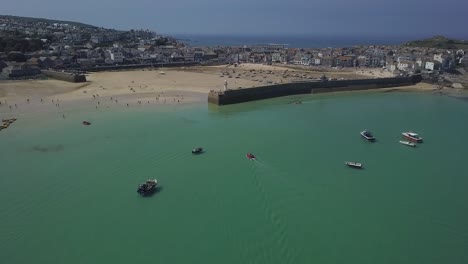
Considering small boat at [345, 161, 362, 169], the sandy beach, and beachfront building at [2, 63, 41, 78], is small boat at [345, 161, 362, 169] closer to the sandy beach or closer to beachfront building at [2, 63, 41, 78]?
the sandy beach

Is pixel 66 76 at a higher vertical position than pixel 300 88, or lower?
higher

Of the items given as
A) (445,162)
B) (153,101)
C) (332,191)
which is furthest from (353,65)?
(332,191)

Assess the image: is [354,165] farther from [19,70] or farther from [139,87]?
[19,70]

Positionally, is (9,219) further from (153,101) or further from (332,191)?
(153,101)

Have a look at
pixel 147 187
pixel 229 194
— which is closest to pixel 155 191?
pixel 147 187

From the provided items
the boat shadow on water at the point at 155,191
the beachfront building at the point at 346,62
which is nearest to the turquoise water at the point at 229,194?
the boat shadow on water at the point at 155,191

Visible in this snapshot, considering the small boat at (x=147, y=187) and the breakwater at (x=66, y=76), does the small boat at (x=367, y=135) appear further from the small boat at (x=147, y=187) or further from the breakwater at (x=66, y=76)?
the breakwater at (x=66, y=76)
